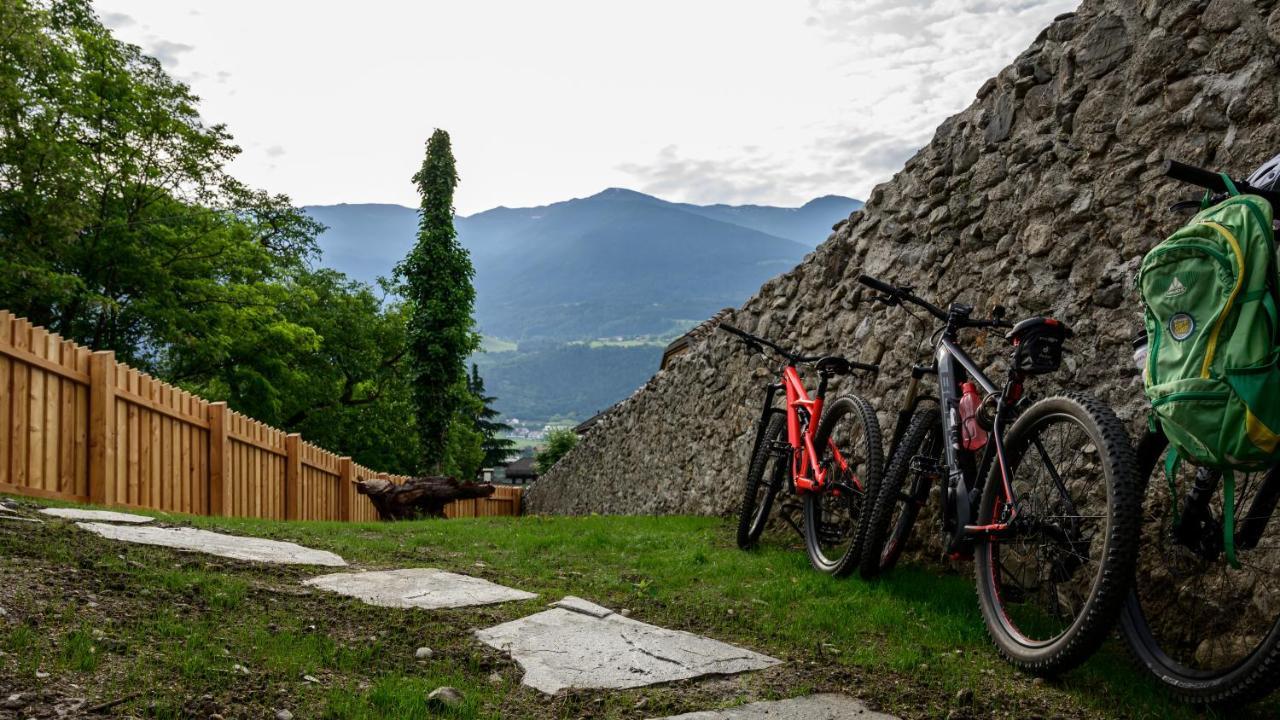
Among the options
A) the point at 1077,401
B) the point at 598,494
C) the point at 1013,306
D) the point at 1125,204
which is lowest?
the point at 598,494

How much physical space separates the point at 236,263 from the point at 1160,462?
69.5 ft

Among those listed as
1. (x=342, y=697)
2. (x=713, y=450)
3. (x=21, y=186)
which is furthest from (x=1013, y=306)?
(x=21, y=186)

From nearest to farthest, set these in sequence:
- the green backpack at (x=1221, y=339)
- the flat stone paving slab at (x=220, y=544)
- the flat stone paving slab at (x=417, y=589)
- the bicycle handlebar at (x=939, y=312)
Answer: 1. the green backpack at (x=1221, y=339)
2. the flat stone paving slab at (x=417, y=589)
3. the bicycle handlebar at (x=939, y=312)
4. the flat stone paving slab at (x=220, y=544)

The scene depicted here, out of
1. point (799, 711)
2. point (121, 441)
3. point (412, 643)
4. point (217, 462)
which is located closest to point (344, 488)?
point (217, 462)

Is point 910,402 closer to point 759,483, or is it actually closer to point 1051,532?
point 1051,532

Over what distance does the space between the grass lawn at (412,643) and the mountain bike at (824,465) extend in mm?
418

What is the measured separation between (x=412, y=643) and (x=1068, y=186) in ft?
12.8

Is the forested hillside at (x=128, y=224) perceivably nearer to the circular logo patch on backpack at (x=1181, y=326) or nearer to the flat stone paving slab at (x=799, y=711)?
the flat stone paving slab at (x=799, y=711)

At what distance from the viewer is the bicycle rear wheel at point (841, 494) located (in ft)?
14.1

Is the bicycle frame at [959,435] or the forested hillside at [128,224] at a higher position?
the forested hillside at [128,224]

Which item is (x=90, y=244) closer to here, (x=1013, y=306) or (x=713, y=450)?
(x=713, y=450)

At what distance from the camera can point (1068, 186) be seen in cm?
424

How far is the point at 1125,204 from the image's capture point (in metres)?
3.83

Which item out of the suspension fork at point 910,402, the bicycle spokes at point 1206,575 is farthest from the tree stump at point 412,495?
the bicycle spokes at point 1206,575
